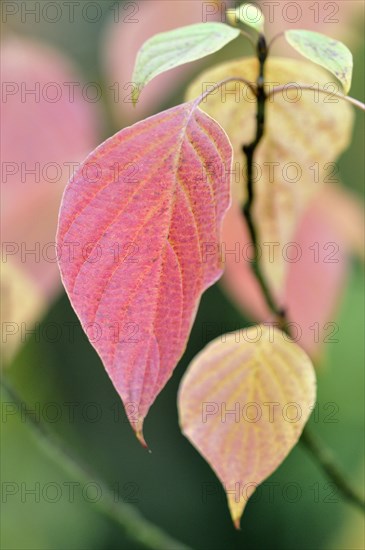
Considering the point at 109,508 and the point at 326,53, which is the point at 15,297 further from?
the point at 326,53

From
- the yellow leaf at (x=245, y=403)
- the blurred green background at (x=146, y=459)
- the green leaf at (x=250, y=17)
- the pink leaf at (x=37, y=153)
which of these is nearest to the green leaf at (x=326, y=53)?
the green leaf at (x=250, y=17)

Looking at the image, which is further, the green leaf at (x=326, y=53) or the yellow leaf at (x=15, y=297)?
the yellow leaf at (x=15, y=297)

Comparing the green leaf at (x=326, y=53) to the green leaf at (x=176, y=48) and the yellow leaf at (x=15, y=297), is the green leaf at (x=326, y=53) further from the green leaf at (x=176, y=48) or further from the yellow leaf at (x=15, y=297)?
the yellow leaf at (x=15, y=297)

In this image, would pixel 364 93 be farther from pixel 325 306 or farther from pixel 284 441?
pixel 284 441

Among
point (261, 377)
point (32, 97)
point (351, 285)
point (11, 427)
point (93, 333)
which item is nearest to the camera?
point (93, 333)

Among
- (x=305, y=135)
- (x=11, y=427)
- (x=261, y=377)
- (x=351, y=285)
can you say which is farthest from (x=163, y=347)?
(x=351, y=285)

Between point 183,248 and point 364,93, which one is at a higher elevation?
point 183,248

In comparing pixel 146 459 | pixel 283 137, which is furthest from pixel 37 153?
pixel 146 459
